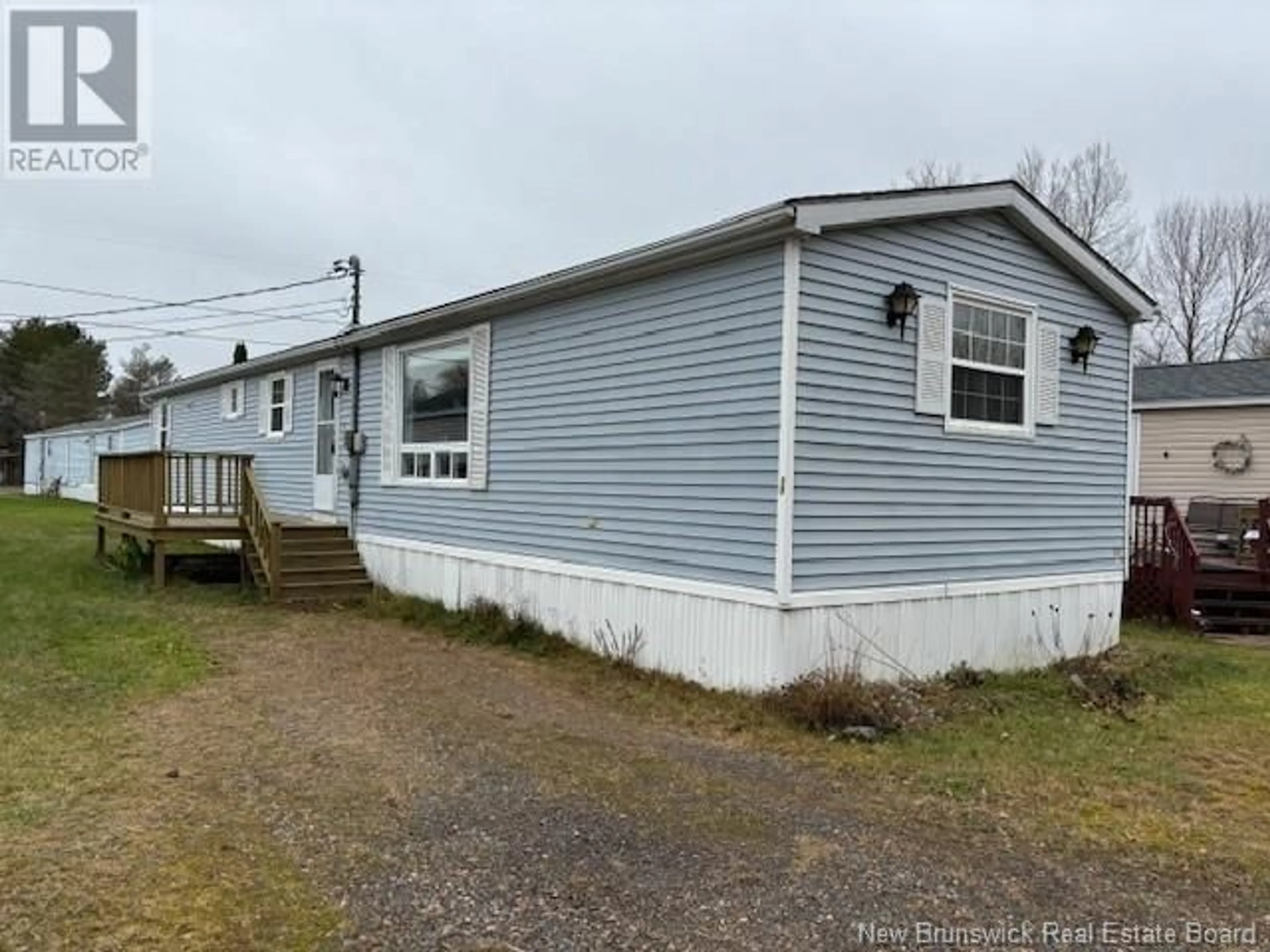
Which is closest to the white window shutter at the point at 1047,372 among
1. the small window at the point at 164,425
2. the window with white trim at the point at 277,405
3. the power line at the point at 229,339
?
the window with white trim at the point at 277,405

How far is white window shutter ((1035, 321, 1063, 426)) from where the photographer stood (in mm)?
7973

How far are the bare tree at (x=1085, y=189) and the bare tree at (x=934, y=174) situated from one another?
2.24 m

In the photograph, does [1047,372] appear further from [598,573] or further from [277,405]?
[277,405]

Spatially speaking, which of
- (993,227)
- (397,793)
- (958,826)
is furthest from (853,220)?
(397,793)

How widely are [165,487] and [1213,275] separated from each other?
102ft

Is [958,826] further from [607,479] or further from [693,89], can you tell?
[693,89]

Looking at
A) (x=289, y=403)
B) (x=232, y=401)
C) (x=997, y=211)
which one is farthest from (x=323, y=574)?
(x=997, y=211)

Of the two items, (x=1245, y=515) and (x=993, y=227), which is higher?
(x=993, y=227)

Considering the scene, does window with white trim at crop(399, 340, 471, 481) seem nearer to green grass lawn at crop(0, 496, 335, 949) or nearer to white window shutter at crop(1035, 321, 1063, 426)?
green grass lawn at crop(0, 496, 335, 949)

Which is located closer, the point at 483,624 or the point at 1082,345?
the point at 1082,345

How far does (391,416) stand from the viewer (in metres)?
11.1

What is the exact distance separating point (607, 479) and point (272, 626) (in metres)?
3.79

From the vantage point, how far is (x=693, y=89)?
52.5ft

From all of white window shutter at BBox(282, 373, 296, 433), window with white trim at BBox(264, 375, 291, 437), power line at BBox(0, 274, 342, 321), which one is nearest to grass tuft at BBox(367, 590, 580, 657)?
white window shutter at BBox(282, 373, 296, 433)
